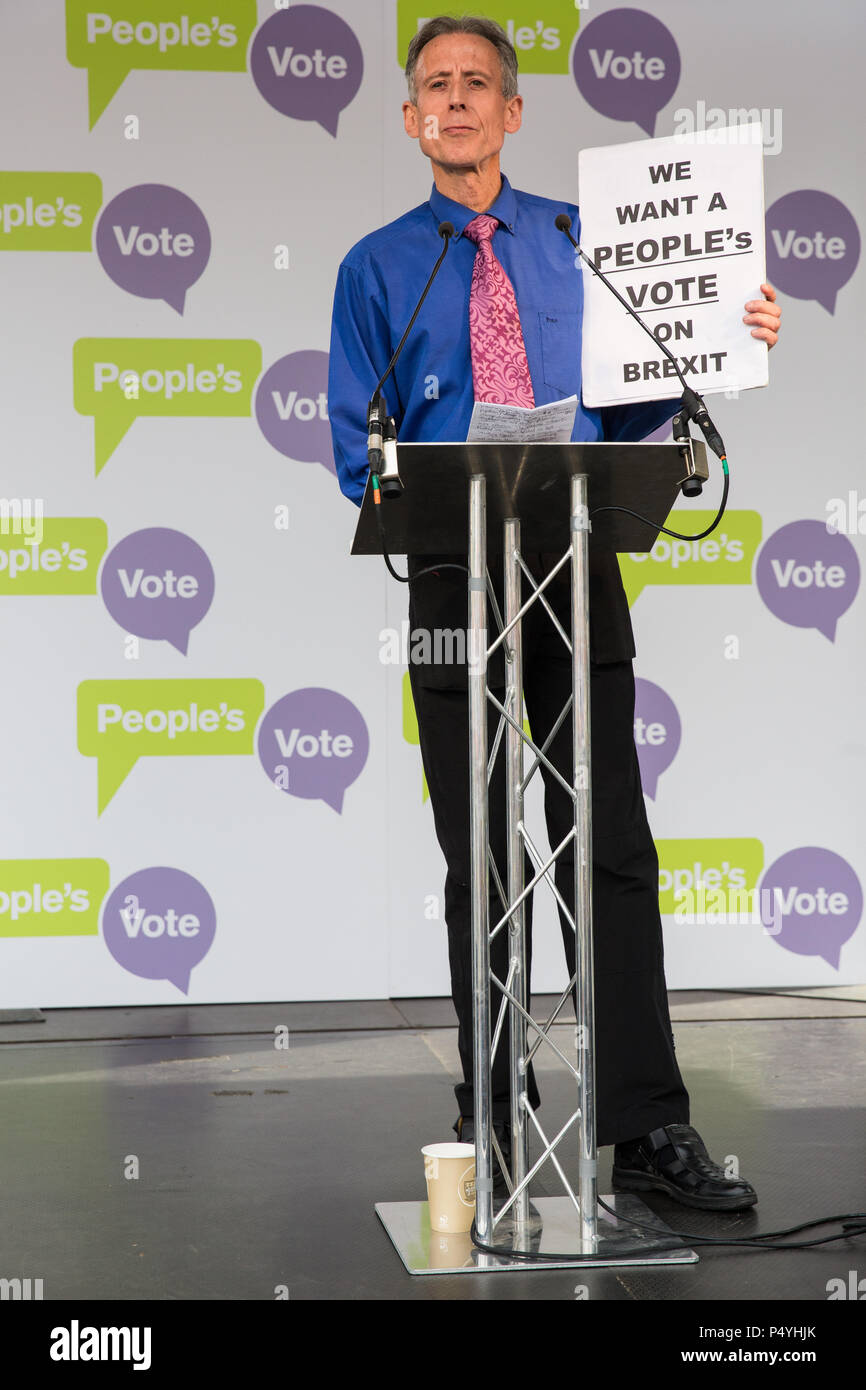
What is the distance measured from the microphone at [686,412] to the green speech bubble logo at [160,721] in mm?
1979

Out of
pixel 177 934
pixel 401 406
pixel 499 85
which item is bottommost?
pixel 177 934

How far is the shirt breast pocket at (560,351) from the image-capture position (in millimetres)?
2039

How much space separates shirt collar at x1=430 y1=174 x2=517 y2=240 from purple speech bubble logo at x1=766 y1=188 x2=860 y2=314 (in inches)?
73.6

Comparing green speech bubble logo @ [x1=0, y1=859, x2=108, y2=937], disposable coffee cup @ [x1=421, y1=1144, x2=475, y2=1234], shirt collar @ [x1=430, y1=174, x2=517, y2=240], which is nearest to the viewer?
disposable coffee cup @ [x1=421, y1=1144, x2=475, y2=1234]

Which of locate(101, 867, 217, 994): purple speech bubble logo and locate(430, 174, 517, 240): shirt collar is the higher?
locate(430, 174, 517, 240): shirt collar

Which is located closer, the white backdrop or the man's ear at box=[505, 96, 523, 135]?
the man's ear at box=[505, 96, 523, 135]

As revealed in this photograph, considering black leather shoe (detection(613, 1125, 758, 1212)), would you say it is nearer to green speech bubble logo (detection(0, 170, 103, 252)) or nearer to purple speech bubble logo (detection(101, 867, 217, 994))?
purple speech bubble logo (detection(101, 867, 217, 994))

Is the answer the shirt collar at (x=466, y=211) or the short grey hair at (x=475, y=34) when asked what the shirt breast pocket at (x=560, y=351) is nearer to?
the shirt collar at (x=466, y=211)

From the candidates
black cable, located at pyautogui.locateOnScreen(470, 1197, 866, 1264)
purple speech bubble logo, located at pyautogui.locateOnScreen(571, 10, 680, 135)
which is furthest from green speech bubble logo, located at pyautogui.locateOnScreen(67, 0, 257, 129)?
black cable, located at pyautogui.locateOnScreen(470, 1197, 866, 1264)

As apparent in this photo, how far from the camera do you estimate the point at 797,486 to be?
12.4 feet

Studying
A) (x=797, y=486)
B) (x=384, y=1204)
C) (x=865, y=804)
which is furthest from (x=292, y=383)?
(x=384, y=1204)

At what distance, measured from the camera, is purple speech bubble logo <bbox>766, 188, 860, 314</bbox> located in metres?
3.76

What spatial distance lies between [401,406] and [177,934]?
6.24 feet

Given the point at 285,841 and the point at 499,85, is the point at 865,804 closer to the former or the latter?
the point at 285,841
